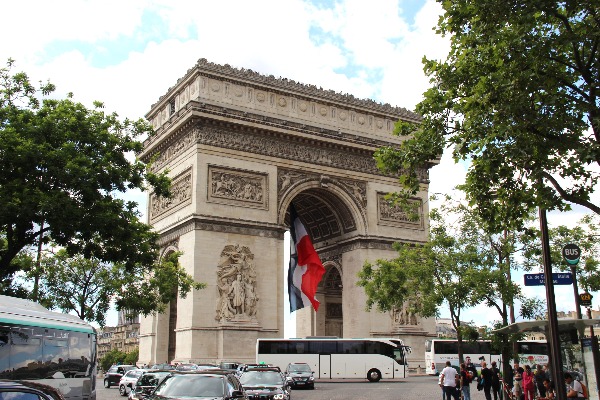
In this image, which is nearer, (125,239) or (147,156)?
(125,239)

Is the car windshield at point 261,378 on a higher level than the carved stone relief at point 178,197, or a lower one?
lower

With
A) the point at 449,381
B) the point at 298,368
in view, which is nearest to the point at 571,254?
the point at 449,381

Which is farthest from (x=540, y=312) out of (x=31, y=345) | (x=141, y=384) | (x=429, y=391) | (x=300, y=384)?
(x=31, y=345)

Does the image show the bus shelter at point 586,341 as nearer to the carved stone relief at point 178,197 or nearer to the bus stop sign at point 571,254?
the bus stop sign at point 571,254

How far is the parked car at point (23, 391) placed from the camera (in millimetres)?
6344

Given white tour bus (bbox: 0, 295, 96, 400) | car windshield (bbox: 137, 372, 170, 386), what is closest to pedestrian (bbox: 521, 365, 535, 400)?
car windshield (bbox: 137, 372, 170, 386)

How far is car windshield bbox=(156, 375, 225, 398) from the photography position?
37.3ft

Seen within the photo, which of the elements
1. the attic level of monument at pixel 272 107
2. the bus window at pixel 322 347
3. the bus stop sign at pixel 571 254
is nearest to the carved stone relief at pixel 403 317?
the bus window at pixel 322 347

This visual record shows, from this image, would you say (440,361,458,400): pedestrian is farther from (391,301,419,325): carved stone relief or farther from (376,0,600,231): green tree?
(391,301,419,325): carved stone relief

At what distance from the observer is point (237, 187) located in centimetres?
3897

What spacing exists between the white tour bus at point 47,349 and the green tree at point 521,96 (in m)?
9.98

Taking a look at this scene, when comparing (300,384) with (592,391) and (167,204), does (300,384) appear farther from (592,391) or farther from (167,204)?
(592,391)

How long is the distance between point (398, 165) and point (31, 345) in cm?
915

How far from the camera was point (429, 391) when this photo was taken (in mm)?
28969
